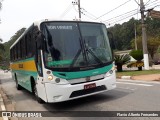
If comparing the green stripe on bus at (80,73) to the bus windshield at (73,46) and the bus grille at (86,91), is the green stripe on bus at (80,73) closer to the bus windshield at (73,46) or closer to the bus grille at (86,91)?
the bus windshield at (73,46)

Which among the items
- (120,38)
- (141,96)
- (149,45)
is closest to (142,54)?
(141,96)

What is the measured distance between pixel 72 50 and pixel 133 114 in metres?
2.85

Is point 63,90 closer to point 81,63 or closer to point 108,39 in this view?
point 81,63

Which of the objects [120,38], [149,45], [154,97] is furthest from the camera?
[120,38]

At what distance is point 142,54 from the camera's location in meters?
25.2

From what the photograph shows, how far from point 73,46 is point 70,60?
509mm

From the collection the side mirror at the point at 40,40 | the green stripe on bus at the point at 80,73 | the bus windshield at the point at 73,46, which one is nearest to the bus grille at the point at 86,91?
the green stripe on bus at the point at 80,73

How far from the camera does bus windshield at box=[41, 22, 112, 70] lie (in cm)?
820

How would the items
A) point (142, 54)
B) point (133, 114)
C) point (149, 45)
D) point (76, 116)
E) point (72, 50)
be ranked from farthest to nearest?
point (149, 45) → point (142, 54) → point (72, 50) → point (76, 116) → point (133, 114)

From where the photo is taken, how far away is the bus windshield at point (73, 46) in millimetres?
8203

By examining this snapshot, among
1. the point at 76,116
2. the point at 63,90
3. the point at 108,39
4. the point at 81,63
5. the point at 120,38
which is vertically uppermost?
the point at 120,38

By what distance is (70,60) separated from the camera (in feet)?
27.1

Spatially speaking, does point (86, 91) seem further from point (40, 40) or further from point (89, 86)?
point (40, 40)

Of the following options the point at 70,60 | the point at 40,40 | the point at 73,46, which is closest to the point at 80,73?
the point at 70,60
